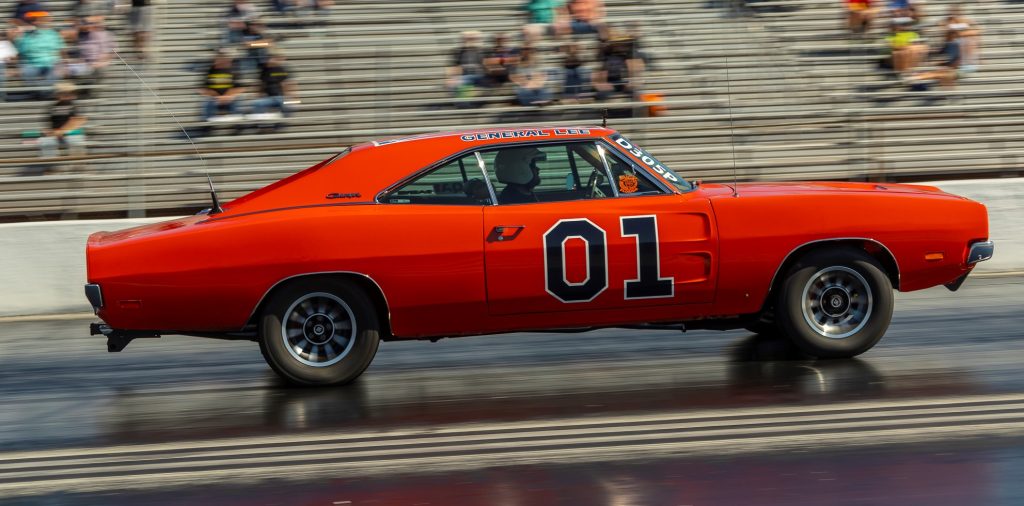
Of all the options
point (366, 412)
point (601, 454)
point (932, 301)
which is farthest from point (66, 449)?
point (932, 301)

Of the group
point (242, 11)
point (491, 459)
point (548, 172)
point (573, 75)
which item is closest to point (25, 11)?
point (242, 11)

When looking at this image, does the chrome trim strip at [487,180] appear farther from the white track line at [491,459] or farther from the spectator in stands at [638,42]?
the spectator in stands at [638,42]

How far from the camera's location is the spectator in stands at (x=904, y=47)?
47.8ft

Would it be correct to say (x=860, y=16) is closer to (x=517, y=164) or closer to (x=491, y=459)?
(x=517, y=164)

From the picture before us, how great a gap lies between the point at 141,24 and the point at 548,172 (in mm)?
10270

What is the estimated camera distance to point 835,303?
23.1 ft

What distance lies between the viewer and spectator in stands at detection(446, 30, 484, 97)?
1411 centimetres

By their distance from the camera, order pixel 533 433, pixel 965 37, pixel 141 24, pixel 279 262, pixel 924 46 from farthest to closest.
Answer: pixel 141 24, pixel 924 46, pixel 965 37, pixel 279 262, pixel 533 433

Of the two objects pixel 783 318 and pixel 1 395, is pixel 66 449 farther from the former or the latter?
pixel 783 318

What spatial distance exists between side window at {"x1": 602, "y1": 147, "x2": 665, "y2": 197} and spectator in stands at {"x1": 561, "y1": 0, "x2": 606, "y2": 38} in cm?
778

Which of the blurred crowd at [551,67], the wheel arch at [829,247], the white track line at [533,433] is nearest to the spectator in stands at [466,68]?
the blurred crowd at [551,67]

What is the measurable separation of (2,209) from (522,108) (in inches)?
220

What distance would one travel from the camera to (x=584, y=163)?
6.95 meters

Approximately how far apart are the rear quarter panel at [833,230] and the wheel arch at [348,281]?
6.31ft
